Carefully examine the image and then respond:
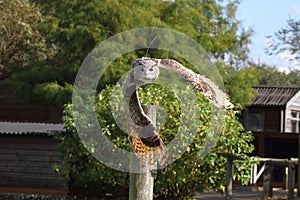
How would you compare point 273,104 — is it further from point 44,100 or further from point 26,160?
point 26,160

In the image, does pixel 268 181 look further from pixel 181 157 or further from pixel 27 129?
pixel 27 129

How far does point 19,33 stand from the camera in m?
31.9

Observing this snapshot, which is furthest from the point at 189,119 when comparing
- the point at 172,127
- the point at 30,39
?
the point at 30,39

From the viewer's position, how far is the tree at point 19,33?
31234 mm

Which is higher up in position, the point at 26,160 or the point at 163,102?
the point at 163,102

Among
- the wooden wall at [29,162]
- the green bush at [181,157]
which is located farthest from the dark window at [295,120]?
the wooden wall at [29,162]

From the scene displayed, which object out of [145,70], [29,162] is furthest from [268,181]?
[145,70]

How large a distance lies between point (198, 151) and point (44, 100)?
10.6 meters

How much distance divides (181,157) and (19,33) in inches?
669

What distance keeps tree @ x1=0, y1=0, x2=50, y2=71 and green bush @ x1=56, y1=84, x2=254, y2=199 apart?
13.3 meters

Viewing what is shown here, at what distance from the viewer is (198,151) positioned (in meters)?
17.0

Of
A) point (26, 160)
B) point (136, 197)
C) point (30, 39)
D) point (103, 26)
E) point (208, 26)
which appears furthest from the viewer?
point (30, 39)

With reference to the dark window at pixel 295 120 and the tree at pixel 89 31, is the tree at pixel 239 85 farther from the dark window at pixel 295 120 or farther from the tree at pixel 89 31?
the dark window at pixel 295 120

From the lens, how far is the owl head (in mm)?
5625
